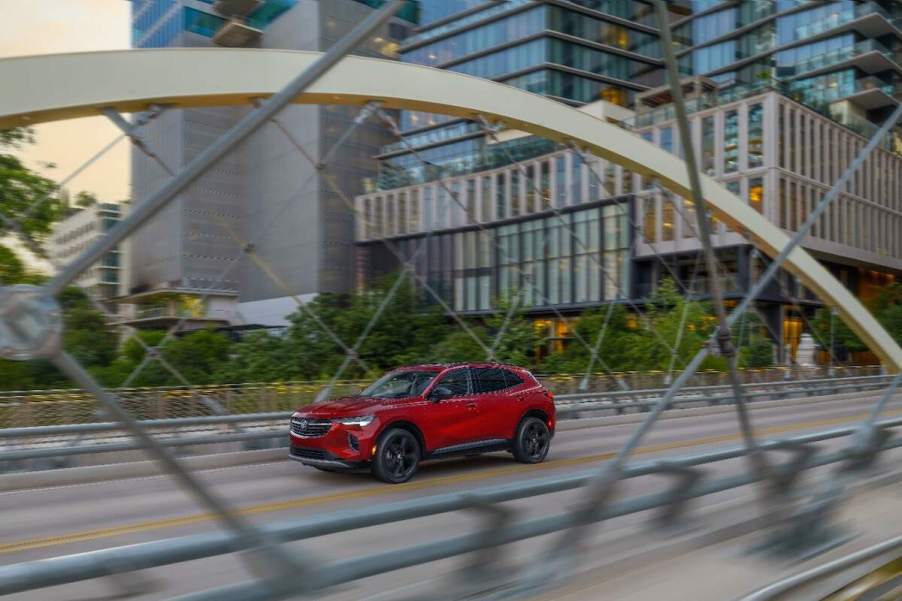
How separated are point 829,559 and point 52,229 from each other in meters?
23.9

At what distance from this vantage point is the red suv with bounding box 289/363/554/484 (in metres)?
11.3

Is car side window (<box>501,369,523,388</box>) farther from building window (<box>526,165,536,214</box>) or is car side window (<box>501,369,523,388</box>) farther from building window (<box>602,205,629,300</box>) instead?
building window (<box>526,165,536,214</box>)

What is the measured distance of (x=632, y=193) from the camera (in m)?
56.0

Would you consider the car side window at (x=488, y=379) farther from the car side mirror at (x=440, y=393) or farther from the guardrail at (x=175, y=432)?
the guardrail at (x=175, y=432)

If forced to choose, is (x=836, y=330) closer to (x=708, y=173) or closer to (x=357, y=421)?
(x=708, y=173)

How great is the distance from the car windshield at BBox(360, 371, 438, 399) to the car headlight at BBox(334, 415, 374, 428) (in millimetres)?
886

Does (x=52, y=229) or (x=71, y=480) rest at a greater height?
(x=52, y=229)

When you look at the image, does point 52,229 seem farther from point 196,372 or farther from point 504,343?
point 504,343

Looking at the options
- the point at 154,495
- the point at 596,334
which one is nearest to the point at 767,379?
the point at 596,334

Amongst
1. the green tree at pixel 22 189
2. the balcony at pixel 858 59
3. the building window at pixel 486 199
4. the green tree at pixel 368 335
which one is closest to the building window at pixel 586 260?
the building window at pixel 486 199

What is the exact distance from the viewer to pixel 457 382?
1273 centimetres

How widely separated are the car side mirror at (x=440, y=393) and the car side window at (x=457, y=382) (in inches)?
2.2

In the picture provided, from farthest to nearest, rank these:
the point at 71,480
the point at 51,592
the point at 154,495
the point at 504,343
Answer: the point at 504,343
the point at 71,480
the point at 154,495
the point at 51,592

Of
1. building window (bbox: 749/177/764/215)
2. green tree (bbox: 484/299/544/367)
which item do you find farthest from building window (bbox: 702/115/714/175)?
green tree (bbox: 484/299/544/367)
